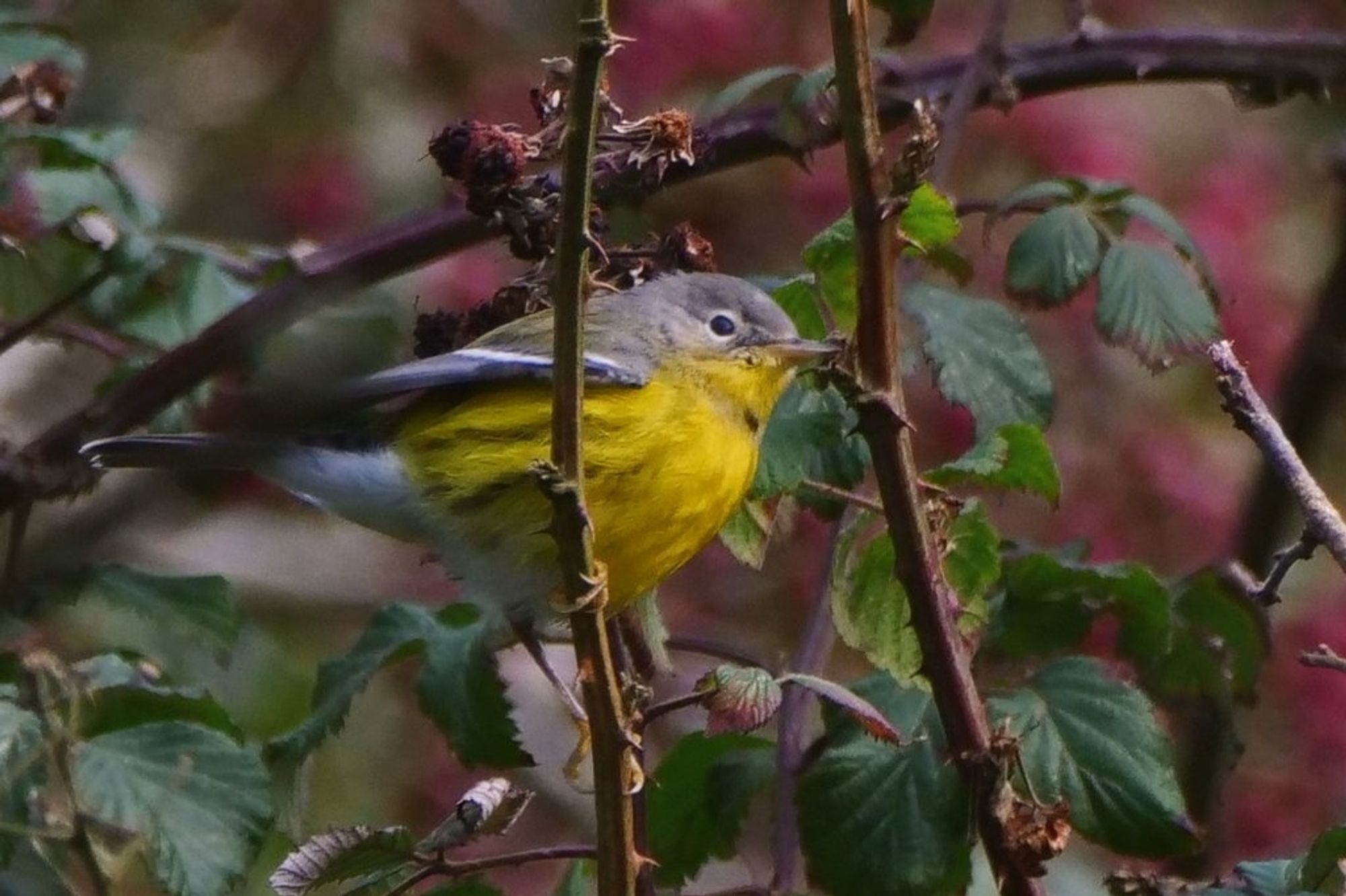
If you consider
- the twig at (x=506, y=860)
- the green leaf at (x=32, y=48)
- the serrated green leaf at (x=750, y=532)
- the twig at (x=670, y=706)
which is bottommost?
the twig at (x=506, y=860)

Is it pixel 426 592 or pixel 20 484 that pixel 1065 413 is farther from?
pixel 20 484

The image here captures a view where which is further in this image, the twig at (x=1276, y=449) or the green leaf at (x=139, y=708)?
the green leaf at (x=139, y=708)

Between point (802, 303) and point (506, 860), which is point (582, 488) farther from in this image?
point (802, 303)

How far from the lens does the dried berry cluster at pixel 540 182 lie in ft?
6.20

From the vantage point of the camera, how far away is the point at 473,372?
253cm

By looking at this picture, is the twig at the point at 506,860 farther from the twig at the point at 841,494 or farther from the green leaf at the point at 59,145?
the green leaf at the point at 59,145

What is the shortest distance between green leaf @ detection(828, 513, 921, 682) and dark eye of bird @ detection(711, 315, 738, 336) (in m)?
1.00

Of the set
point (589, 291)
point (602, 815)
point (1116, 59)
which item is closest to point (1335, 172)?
point (1116, 59)

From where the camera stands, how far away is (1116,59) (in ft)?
8.43

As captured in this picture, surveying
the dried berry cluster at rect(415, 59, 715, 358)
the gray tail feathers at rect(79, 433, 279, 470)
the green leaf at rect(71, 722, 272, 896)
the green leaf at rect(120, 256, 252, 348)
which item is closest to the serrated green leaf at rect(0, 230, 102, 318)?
the green leaf at rect(120, 256, 252, 348)

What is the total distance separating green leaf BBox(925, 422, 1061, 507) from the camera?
6.39 feet

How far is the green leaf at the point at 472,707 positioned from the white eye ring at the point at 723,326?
0.88 meters

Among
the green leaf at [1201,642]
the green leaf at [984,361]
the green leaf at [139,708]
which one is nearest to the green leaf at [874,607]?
the green leaf at [984,361]

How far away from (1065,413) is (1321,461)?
57cm
